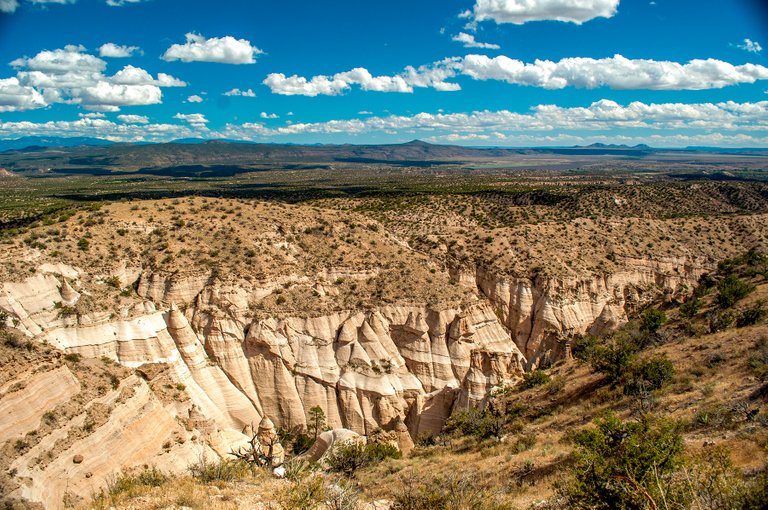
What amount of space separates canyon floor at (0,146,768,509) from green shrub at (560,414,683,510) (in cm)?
17

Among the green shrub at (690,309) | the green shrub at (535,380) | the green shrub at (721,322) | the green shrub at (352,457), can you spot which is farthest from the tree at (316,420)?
the green shrub at (690,309)

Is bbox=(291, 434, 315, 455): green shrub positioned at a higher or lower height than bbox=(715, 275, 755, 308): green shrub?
lower

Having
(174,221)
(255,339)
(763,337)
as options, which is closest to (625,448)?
(763,337)

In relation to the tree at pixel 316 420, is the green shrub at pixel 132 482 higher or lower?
higher

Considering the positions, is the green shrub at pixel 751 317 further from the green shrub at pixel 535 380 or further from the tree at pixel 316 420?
the tree at pixel 316 420

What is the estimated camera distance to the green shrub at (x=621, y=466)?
11344mm

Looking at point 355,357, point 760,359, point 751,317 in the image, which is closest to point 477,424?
point 355,357

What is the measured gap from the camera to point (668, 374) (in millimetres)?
24938

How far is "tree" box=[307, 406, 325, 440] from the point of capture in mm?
31717

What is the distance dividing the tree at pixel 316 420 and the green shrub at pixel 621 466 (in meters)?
19.7

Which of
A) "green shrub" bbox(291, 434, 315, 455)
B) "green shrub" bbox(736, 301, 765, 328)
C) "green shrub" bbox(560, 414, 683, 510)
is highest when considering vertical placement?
"green shrub" bbox(560, 414, 683, 510)

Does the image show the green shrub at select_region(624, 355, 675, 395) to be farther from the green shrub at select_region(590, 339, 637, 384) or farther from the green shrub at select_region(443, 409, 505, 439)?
the green shrub at select_region(443, 409, 505, 439)

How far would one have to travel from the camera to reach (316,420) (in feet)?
104

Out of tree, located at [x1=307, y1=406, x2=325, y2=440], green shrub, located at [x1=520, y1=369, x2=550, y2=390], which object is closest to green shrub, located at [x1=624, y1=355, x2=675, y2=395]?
green shrub, located at [x1=520, y1=369, x2=550, y2=390]
